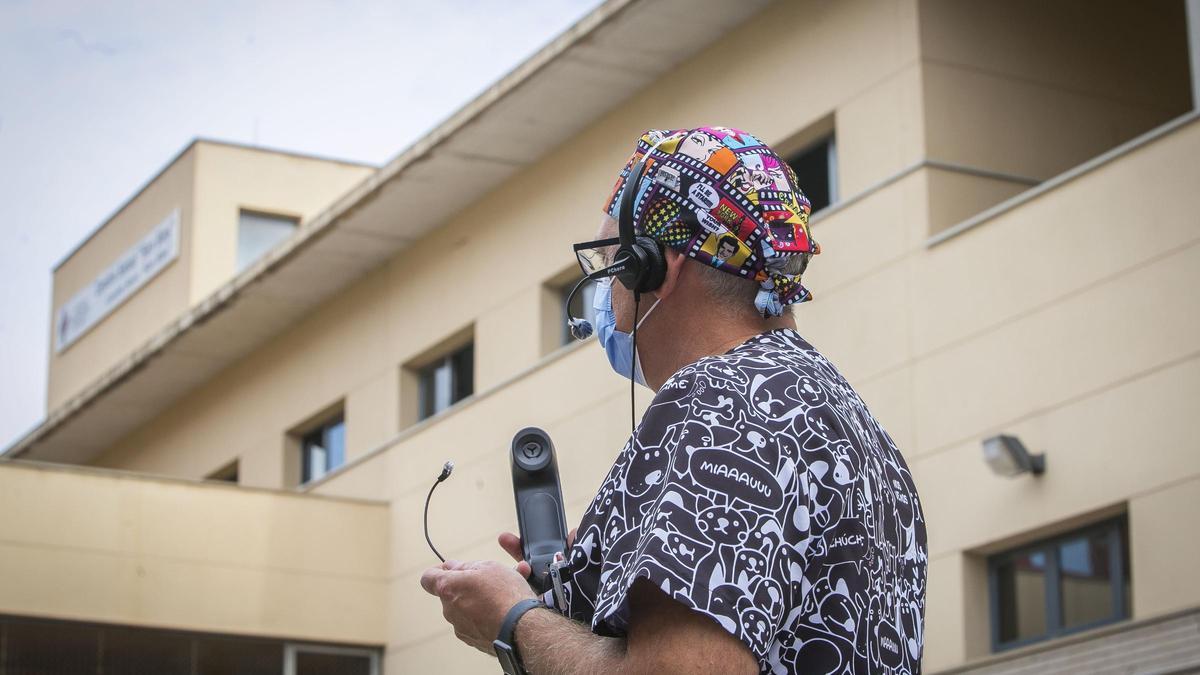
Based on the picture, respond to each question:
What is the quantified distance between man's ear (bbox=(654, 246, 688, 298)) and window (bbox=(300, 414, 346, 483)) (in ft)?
60.7

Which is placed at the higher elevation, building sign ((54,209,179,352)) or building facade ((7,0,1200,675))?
building sign ((54,209,179,352))

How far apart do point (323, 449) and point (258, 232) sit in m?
6.10

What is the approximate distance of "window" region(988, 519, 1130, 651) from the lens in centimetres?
1201

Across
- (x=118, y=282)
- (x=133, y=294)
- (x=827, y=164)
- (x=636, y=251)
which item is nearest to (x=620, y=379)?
(x=827, y=164)

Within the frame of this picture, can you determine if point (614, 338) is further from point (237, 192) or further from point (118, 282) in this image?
point (118, 282)

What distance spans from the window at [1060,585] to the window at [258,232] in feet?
52.3

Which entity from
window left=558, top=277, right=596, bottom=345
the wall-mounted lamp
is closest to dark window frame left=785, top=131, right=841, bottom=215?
window left=558, top=277, right=596, bottom=345

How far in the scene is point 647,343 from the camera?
3385 millimetres

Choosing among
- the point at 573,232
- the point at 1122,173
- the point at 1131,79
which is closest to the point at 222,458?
the point at 573,232

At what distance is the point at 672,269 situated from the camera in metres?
3.28

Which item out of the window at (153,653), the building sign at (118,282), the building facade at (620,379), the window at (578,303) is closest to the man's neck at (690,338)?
the building facade at (620,379)

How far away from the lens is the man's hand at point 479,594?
3082mm

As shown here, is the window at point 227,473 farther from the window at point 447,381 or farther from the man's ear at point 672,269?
the man's ear at point 672,269

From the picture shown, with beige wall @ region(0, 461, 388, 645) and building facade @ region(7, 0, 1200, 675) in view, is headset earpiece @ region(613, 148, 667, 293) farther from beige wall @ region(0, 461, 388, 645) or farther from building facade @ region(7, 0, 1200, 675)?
beige wall @ region(0, 461, 388, 645)
